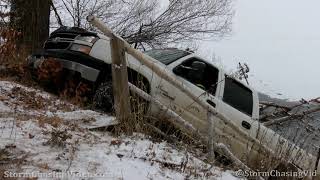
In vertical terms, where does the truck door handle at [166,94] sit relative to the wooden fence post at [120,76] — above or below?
below

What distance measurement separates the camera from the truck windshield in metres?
8.20

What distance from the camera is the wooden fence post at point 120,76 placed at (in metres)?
6.59

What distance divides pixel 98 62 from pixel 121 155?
114 inches

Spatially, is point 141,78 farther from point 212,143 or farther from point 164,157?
point 164,157

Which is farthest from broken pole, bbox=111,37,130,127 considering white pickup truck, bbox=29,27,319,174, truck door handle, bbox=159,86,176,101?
truck door handle, bbox=159,86,176,101

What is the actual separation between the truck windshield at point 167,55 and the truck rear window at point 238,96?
2.81 ft

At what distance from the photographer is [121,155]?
5273 millimetres

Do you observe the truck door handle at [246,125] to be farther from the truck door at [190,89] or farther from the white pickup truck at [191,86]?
the truck door at [190,89]

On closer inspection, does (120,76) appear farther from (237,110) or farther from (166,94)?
(237,110)

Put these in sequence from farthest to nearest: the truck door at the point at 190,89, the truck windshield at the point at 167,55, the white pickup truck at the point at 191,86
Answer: the truck windshield at the point at 167,55 → the truck door at the point at 190,89 → the white pickup truck at the point at 191,86

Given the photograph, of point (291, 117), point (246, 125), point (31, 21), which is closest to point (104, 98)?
point (246, 125)

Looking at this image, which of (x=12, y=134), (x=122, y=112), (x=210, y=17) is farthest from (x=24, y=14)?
(x=210, y=17)

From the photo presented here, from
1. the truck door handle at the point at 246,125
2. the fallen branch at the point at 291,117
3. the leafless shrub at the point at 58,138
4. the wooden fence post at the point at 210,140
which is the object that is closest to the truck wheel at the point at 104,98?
the wooden fence post at the point at 210,140

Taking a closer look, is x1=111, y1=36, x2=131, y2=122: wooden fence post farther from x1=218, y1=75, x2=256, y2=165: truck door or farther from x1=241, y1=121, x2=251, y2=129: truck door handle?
x1=241, y1=121, x2=251, y2=129: truck door handle
